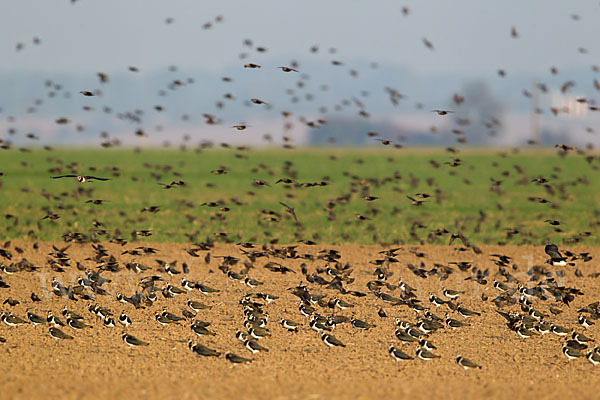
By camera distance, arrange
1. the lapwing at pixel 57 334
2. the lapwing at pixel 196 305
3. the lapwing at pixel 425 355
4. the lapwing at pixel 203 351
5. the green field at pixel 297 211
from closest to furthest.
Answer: the lapwing at pixel 203 351, the lapwing at pixel 425 355, the lapwing at pixel 57 334, the lapwing at pixel 196 305, the green field at pixel 297 211

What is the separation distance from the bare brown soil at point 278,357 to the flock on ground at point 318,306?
0.47ft

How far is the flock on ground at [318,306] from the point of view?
16.6 meters

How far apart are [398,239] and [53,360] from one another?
1836 centimetres

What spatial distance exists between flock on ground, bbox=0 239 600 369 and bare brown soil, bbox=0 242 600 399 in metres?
0.14

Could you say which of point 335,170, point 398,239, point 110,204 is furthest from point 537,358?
point 335,170

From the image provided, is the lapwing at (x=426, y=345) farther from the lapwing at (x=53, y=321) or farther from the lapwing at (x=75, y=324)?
the lapwing at (x=53, y=321)

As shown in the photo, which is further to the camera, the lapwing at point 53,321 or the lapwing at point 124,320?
the lapwing at point 124,320

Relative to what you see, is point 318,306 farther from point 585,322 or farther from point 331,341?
point 585,322

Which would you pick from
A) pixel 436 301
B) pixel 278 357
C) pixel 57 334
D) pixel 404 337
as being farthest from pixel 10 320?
pixel 436 301

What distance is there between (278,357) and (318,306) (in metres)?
4.65

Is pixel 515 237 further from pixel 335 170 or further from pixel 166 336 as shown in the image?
pixel 335 170

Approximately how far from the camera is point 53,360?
1523 cm

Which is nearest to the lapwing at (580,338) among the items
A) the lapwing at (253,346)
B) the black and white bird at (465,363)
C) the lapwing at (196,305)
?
the black and white bird at (465,363)

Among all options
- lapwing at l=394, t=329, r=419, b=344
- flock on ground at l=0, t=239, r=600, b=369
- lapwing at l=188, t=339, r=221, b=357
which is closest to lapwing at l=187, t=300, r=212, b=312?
flock on ground at l=0, t=239, r=600, b=369
